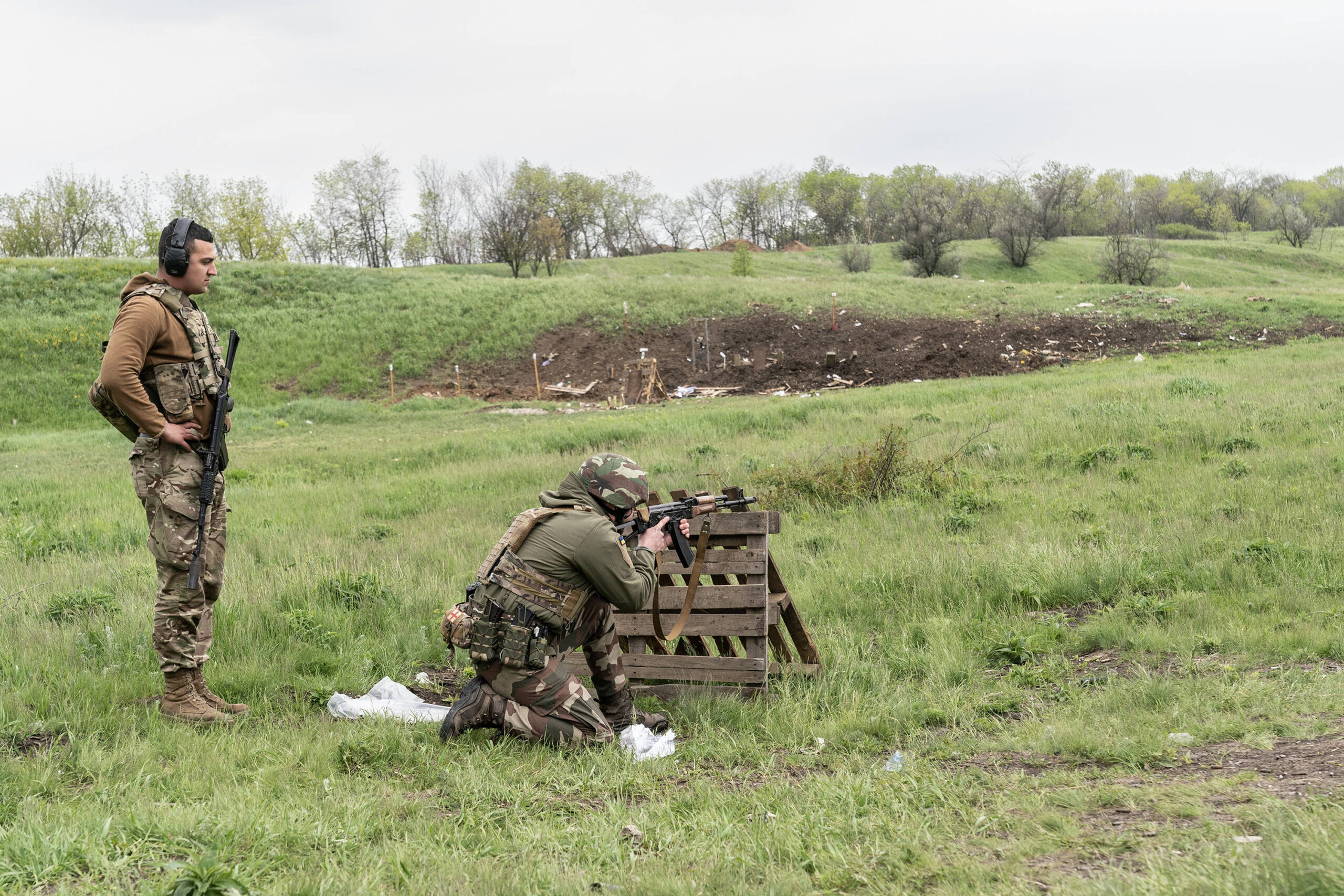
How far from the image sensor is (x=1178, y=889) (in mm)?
2598

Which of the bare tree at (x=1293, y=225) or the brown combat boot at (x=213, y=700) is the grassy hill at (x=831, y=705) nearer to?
the brown combat boot at (x=213, y=700)

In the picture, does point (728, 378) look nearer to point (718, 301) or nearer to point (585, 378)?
point (585, 378)

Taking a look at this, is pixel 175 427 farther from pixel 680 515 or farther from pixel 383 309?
pixel 383 309

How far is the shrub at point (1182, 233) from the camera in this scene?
88.7 m

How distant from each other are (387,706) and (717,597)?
214 centimetres

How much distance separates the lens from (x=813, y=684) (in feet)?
18.9

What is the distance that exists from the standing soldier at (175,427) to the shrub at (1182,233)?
9872cm

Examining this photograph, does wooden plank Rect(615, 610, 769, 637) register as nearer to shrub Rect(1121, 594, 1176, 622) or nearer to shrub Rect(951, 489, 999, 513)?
shrub Rect(1121, 594, 1176, 622)

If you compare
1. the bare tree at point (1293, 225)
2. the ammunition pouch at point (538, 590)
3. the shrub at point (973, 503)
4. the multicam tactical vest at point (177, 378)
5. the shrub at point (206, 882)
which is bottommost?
the shrub at point (973, 503)

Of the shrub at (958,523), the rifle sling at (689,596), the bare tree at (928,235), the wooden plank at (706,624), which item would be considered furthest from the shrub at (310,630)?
the bare tree at (928,235)

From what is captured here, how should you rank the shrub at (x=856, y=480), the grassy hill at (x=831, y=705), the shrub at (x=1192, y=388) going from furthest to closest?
the shrub at (x=1192, y=388)
the shrub at (x=856, y=480)
the grassy hill at (x=831, y=705)

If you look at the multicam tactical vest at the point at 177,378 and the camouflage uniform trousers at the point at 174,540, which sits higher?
the multicam tactical vest at the point at 177,378

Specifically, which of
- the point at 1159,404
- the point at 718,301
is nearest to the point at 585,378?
the point at 718,301

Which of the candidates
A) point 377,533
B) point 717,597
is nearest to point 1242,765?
point 717,597
